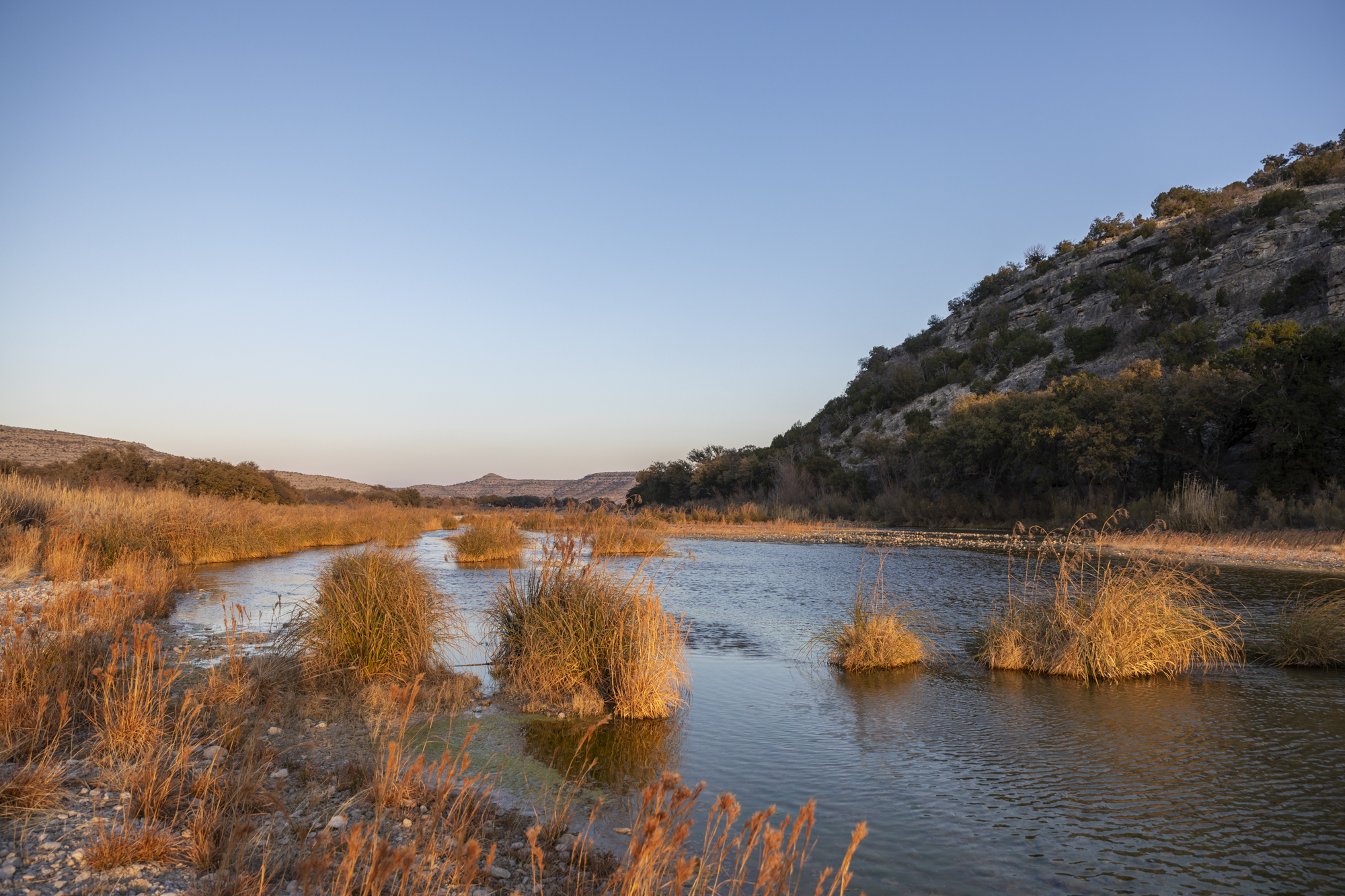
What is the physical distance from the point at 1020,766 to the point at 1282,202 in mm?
59530

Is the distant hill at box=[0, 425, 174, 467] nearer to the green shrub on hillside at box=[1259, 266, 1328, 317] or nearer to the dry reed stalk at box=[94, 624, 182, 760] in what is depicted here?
the dry reed stalk at box=[94, 624, 182, 760]

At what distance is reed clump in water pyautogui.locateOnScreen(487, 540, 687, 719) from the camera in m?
7.02

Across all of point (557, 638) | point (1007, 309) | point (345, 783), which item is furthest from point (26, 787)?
point (1007, 309)

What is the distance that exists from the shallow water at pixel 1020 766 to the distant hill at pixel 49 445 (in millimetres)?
62730

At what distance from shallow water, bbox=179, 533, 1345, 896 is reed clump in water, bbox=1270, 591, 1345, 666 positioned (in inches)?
15.5

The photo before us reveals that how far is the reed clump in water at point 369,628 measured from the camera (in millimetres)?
7379

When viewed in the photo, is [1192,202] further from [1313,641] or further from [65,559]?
[65,559]

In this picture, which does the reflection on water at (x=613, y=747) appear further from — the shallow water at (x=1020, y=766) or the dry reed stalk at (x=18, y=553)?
the dry reed stalk at (x=18, y=553)

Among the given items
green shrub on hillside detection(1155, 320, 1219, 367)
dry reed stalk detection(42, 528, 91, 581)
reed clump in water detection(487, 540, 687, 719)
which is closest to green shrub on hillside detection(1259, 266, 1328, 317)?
green shrub on hillside detection(1155, 320, 1219, 367)

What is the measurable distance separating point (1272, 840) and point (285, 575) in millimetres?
17757

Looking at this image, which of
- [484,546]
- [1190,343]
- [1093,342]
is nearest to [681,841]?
[484,546]

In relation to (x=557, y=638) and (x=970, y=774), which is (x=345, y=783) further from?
(x=970, y=774)

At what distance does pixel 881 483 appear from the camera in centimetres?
5009

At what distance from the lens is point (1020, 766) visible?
5.70 m
